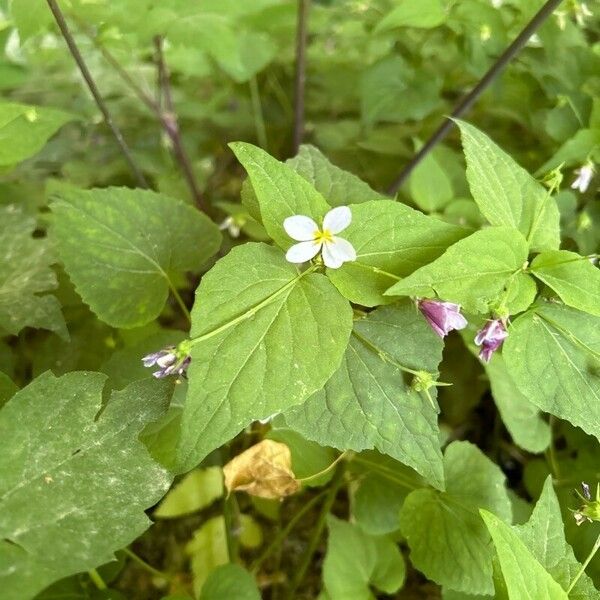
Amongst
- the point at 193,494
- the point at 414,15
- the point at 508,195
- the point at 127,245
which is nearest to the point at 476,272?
the point at 508,195

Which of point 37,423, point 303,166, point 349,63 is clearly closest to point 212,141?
point 349,63

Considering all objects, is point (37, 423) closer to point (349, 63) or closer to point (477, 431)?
point (477, 431)

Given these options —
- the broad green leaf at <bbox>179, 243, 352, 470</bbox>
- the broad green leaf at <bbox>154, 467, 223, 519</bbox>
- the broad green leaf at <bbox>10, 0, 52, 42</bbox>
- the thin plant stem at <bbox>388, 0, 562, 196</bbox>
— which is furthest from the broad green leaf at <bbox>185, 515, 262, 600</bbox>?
the broad green leaf at <bbox>10, 0, 52, 42</bbox>

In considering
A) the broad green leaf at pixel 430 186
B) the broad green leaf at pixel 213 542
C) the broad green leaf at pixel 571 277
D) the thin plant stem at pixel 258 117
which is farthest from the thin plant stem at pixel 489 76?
the broad green leaf at pixel 213 542

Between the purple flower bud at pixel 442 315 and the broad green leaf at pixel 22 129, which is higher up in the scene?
the purple flower bud at pixel 442 315

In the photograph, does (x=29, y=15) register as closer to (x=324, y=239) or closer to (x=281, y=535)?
(x=324, y=239)

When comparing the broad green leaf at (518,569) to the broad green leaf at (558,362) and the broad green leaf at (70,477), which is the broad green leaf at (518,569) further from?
the broad green leaf at (70,477)

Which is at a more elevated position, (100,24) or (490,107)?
(100,24)
